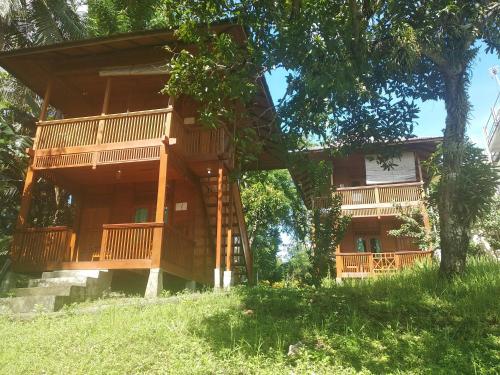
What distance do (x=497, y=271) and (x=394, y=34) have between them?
203 inches

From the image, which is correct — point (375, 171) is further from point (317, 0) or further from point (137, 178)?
point (317, 0)

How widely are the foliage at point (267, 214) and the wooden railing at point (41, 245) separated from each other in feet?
39.7

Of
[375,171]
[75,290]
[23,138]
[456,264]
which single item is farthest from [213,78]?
[375,171]

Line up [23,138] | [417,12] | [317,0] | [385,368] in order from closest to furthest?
[385,368] < [317,0] < [417,12] < [23,138]

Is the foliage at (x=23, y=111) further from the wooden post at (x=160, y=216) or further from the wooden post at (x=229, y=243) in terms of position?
the wooden post at (x=229, y=243)

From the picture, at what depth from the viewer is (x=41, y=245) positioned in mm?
10969

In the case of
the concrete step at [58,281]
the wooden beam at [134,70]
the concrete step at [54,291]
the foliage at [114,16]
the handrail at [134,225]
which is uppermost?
the foliage at [114,16]

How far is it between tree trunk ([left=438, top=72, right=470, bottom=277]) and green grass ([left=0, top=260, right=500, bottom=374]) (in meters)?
0.41

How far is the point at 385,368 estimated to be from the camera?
16.4 feet

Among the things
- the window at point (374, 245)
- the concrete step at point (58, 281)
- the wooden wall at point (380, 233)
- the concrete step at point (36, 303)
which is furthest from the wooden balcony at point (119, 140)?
the window at point (374, 245)

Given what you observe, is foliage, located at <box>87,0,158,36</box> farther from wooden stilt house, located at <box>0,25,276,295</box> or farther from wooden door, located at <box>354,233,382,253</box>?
wooden door, located at <box>354,233,382,253</box>

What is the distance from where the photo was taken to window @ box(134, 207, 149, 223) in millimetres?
13484

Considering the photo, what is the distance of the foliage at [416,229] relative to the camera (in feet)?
52.8

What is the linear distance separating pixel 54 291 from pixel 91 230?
4677 mm
